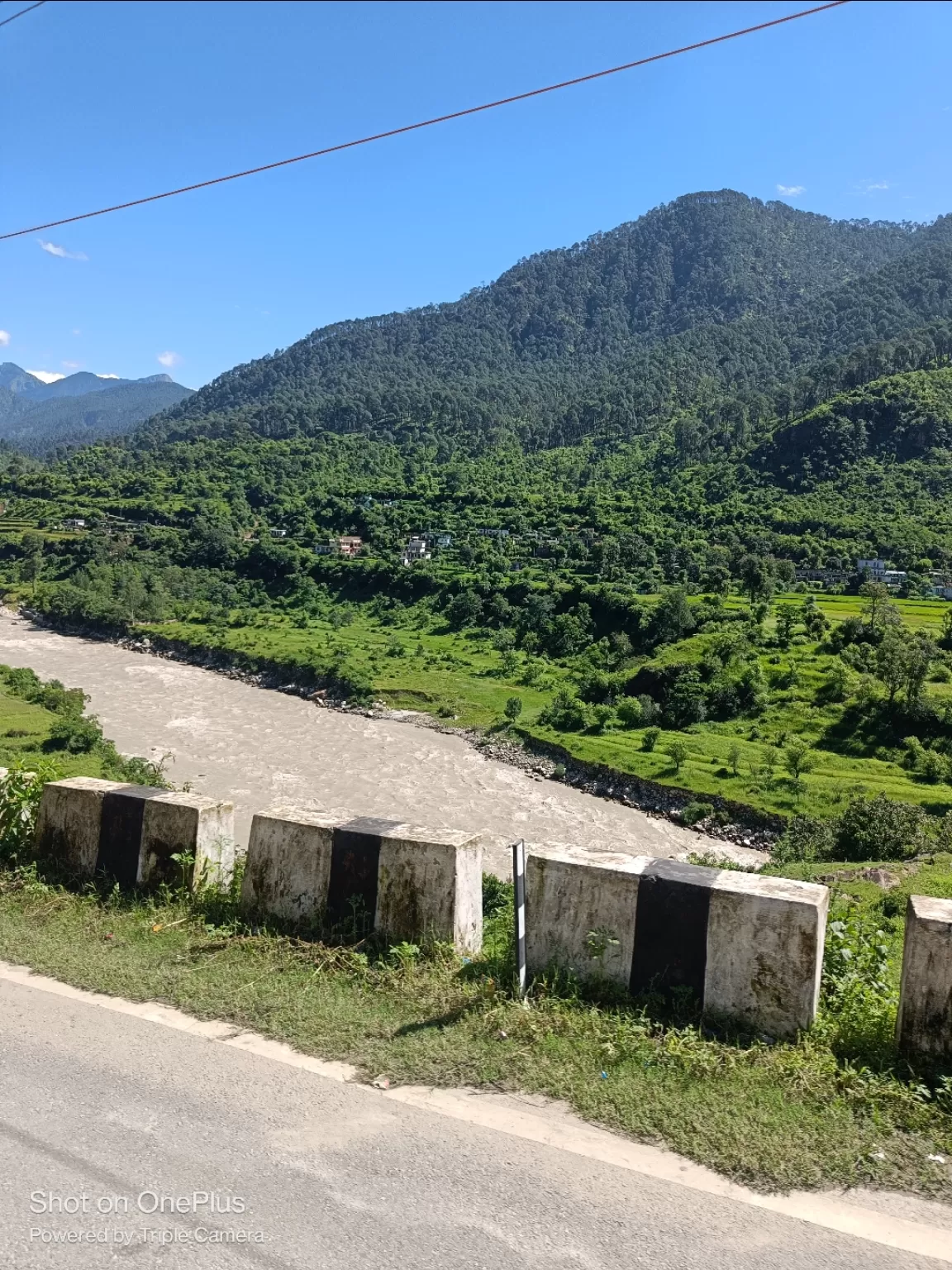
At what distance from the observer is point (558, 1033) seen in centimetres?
434

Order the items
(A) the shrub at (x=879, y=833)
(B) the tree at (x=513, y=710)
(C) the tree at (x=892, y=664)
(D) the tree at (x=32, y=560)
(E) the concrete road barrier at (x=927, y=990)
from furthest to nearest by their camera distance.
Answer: (D) the tree at (x=32, y=560) → (B) the tree at (x=513, y=710) → (C) the tree at (x=892, y=664) → (A) the shrub at (x=879, y=833) → (E) the concrete road barrier at (x=927, y=990)

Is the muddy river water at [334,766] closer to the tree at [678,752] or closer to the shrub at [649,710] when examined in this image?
the tree at [678,752]

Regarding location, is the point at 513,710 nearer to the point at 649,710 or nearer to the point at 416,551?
the point at 649,710

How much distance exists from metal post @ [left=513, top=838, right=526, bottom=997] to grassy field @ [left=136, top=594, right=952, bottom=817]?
2751 centimetres

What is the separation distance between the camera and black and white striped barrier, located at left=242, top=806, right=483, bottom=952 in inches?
201

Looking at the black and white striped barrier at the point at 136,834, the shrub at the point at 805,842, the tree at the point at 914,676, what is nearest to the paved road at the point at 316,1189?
the black and white striped barrier at the point at 136,834

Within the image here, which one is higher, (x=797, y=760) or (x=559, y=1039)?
(x=559, y=1039)

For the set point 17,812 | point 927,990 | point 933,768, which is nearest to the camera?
point 927,990

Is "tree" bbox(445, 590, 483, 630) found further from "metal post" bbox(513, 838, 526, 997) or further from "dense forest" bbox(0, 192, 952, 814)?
"metal post" bbox(513, 838, 526, 997)

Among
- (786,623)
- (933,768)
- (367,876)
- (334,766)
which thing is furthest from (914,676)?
(367,876)

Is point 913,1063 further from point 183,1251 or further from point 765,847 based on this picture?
point 765,847

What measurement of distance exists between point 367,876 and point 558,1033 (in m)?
1.58

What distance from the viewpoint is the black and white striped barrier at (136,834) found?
239 inches

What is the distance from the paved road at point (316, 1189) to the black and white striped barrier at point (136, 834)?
201 cm
